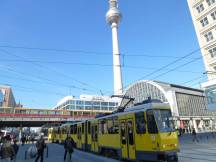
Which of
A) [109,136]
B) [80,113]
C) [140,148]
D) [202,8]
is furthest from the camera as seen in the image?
[80,113]

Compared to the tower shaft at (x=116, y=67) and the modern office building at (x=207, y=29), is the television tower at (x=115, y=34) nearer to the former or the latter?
the tower shaft at (x=116, y=67)

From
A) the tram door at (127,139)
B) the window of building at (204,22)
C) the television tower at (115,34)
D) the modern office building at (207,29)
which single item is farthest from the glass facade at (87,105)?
the tram door at (127,139)

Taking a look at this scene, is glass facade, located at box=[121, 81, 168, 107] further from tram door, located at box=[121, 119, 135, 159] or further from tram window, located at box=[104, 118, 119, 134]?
tram door, located at box=[121, 119, 135, 159]

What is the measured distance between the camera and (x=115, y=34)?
116 metres

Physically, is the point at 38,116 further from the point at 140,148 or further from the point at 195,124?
the point at 140,148

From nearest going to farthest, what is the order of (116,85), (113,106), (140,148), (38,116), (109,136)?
1. (140,148)
2. (109,136)
3. (38,116)
4. (116,85)
5. (113,106)

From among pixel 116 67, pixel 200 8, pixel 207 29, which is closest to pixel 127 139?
pixel 207 29

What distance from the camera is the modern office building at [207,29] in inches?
1565

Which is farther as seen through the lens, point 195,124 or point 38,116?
point 195,124

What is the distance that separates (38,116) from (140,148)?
215ft

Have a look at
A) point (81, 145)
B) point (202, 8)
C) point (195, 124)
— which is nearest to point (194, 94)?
point (195, 124)

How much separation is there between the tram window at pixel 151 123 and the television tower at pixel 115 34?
93.2 m

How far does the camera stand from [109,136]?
55.8ft

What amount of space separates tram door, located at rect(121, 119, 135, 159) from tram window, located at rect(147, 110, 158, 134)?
145cm
